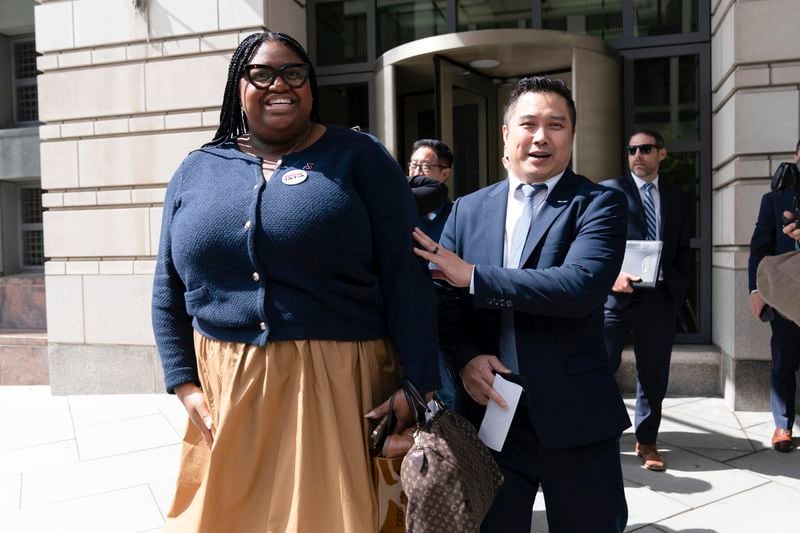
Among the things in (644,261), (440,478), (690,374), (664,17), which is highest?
(664,17)

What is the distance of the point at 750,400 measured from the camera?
5766 mm

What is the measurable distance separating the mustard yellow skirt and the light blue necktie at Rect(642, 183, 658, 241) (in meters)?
3.42

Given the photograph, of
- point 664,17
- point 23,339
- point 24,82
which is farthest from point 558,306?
point 24,82

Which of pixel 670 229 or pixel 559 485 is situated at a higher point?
pixel 670 229

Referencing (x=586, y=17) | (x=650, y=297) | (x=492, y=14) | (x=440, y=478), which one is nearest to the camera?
(x=440, y=478)

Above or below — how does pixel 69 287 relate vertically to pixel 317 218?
below

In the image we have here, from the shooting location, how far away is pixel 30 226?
10.2 meters

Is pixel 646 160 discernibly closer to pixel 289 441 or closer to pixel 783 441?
pixel 783 441

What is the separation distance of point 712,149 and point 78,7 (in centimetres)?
716

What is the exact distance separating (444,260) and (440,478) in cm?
64

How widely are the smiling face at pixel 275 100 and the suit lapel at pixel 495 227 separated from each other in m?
0.74

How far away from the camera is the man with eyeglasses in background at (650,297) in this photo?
179 inches

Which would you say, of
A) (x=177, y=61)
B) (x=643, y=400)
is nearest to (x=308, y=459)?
(x=643, y=400)

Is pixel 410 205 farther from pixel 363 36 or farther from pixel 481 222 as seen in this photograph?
pixel 363 36
